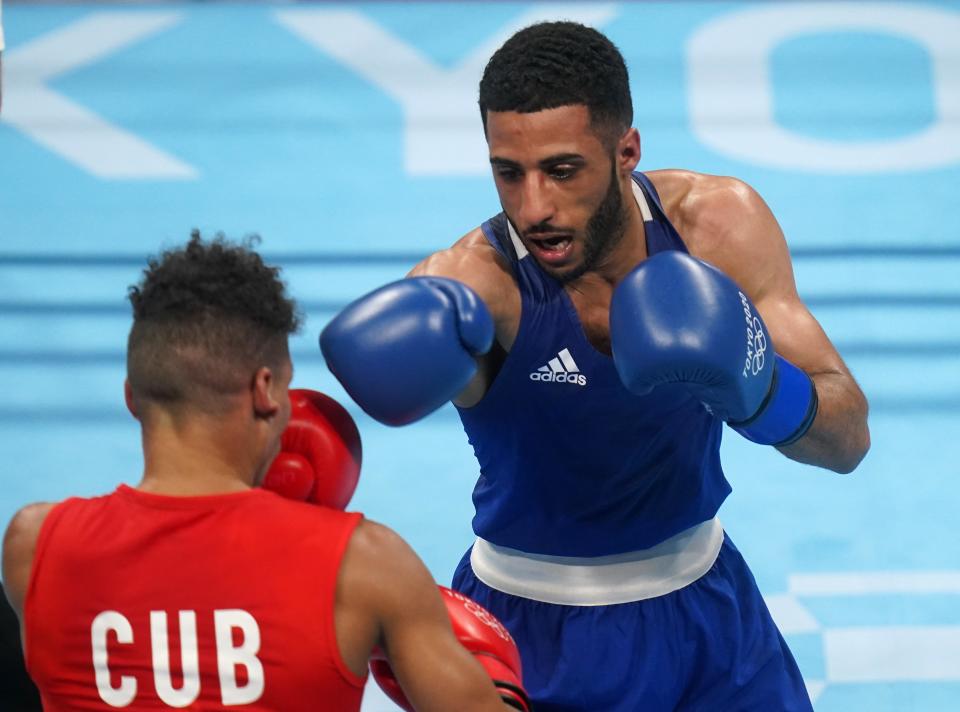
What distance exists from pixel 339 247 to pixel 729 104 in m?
1.84

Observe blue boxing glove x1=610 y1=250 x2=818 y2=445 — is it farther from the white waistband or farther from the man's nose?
the white waistband

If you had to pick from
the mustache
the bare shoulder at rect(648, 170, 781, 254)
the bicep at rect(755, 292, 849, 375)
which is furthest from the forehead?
the bicep at rect(755, 292, 849, 375)

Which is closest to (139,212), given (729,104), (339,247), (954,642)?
(339,247)

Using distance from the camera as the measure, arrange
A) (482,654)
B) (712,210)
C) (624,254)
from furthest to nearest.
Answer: (712,210) → (624,254) → (482,654)

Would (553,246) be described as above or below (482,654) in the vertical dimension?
above

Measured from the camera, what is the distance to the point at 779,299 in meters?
2.60

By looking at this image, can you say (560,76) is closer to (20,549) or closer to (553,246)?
(553,246)

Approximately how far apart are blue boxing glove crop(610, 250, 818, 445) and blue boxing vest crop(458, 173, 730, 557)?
17 centimetres

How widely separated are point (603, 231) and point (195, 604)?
1.01 metres

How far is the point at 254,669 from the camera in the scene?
5.90ft

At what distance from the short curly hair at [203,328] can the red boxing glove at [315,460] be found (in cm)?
22

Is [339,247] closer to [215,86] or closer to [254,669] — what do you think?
[215,86]

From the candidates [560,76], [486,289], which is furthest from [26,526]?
[560,76]

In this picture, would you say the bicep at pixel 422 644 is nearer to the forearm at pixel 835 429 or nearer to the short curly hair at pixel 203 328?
the short curly hair at pixel 203 328
